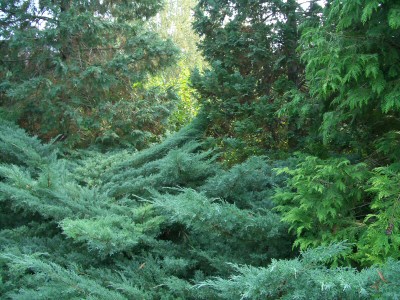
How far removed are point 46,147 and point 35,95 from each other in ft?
3.87

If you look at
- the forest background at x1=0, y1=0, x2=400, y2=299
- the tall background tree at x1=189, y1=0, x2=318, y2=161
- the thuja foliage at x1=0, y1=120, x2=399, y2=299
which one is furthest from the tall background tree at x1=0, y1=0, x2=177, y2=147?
the tall background tree at x1=189, y1=0, x2=318, y2=161

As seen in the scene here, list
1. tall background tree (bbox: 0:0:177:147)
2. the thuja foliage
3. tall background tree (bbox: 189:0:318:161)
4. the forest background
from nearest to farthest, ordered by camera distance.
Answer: the thuja foliage → the forest background → tall background tree (bbox: 189:0:318:161) → tall background tree (bbox: 0:0:177:147)

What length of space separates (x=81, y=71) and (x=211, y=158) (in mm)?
2734

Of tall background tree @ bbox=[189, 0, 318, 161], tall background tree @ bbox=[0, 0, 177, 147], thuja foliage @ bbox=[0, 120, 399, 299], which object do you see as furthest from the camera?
tall background tree @ bbox=[0, 0, 177, 147]

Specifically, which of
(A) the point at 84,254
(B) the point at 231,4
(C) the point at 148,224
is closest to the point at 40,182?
(A) the point at 84,254

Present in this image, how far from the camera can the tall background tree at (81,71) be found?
223 inches

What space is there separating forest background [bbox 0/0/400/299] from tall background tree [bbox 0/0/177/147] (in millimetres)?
30

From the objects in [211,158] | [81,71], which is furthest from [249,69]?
[81,71]

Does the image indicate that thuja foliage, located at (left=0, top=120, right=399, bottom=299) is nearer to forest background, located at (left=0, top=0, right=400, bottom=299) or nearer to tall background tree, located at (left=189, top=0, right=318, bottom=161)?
forest background, located at (left=0, top=0, right=400, bottom=299)

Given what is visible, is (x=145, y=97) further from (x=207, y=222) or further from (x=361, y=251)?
(x=361, y=251)

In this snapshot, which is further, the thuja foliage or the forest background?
the forest background

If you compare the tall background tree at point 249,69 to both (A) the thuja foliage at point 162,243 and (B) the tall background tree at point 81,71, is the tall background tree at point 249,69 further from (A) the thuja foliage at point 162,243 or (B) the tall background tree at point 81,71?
(B) the tall background tree at point 81,71

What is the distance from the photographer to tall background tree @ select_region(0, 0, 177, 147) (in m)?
5.65

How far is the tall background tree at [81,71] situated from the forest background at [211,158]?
3cm
